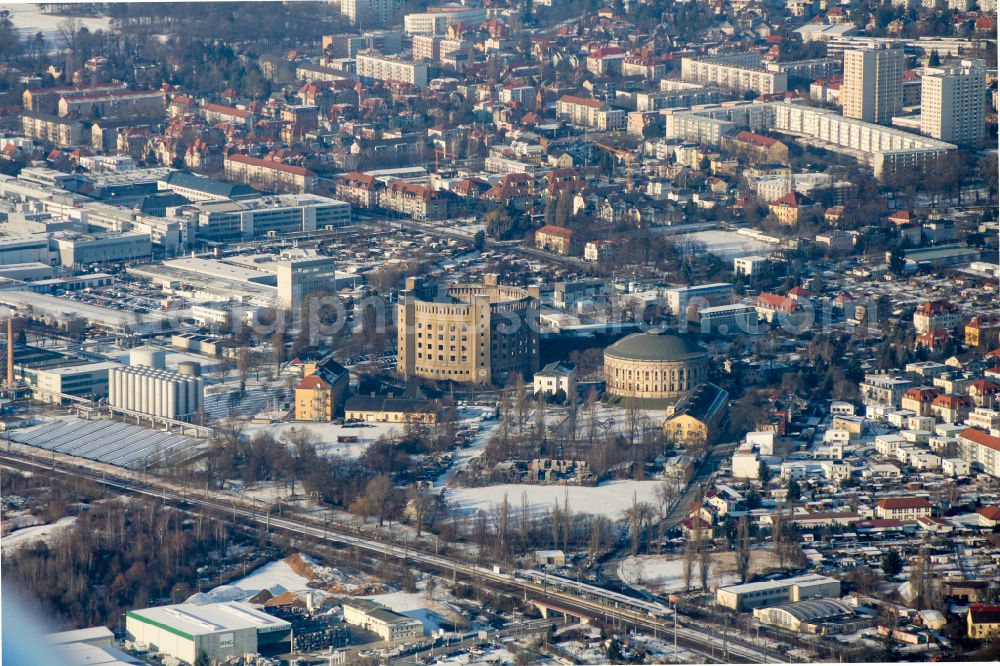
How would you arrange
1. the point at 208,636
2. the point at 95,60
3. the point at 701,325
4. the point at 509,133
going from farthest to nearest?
the point at 95,60, the point at 509,133, the point at 701,325, the point at 208,636

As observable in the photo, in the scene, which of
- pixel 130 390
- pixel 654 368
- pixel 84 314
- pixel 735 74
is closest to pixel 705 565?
pixel 654 368

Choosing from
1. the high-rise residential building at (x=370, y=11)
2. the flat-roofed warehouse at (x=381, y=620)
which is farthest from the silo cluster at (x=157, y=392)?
the high-rise residential building at (x=370, y=11)

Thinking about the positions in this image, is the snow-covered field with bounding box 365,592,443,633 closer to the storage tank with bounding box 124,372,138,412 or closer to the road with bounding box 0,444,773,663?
the road with bounding box 0,444,773,663

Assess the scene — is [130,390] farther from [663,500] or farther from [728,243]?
[728,243]

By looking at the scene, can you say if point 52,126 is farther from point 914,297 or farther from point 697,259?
point 914,297

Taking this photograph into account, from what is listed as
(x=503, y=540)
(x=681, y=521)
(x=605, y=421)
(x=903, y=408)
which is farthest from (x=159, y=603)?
(x=903, y=408)
